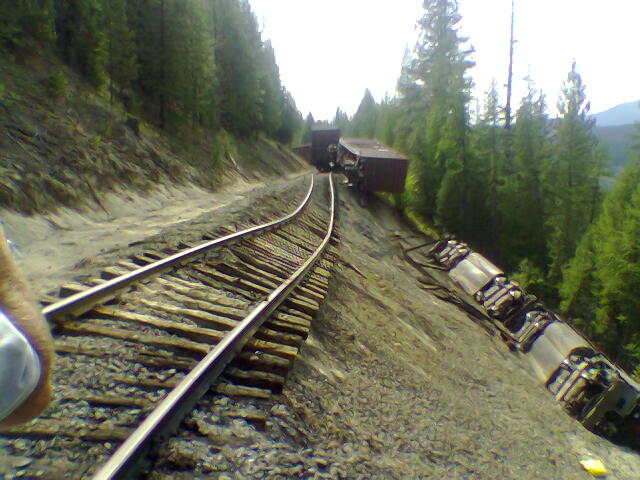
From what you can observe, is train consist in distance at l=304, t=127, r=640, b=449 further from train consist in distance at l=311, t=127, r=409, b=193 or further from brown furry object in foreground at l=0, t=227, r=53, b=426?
brown furry object in foreground at l=0, t=227, r=53, b=426

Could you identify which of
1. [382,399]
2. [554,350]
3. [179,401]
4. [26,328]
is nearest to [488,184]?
[554,350]

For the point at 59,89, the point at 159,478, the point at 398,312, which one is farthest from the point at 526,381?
the point at 59,89

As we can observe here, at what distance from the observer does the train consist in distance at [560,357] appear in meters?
7.11

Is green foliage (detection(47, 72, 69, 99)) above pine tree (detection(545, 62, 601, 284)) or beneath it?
above

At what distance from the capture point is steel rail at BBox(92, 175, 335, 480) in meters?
2.32

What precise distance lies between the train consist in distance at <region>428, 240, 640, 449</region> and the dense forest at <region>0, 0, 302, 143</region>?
13.4m

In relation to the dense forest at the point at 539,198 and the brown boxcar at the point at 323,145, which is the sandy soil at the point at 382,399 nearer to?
the dense forest at the point at 539,198

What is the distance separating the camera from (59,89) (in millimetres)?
12602

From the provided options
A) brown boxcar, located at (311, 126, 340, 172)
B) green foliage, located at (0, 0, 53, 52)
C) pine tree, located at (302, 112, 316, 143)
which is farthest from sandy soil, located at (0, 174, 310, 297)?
pine tree, located at (302, 112, 316, 143)

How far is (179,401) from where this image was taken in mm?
2898

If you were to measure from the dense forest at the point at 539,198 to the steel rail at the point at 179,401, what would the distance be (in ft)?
46.1

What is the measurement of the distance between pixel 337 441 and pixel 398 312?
470cm

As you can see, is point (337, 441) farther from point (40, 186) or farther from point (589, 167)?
point (589, 167)

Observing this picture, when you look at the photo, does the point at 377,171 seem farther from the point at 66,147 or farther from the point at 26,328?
the point at 26,328
